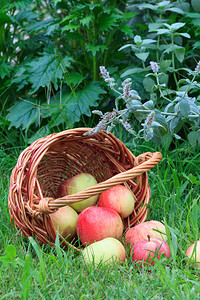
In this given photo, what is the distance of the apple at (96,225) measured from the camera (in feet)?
4.16

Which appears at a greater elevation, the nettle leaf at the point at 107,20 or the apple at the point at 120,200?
the nettle leaf at the point at 107,20

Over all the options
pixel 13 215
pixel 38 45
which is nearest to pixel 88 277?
pixel 13 215

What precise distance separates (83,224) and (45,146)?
0.29 metres

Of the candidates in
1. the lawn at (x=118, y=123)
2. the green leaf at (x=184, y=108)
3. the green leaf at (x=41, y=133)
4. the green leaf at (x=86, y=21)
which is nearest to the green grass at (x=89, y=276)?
the lawn at (x=118, y=123)

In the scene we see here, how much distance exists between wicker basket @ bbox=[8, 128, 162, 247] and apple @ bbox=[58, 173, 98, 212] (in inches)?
2.2

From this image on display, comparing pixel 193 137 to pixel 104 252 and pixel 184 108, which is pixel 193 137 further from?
pixel 104 252

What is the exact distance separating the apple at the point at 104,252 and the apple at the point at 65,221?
0.16 meters

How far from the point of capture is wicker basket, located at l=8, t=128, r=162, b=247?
46.9 inches

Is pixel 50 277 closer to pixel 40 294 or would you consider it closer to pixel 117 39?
pixel 40 294

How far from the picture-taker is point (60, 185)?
4.94 feet

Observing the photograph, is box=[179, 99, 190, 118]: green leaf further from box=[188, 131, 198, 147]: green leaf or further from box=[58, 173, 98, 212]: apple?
box=[58, 173, 98, 212]: apple

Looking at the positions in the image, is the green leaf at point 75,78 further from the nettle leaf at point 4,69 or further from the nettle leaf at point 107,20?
the nettle leaf at point 4,69

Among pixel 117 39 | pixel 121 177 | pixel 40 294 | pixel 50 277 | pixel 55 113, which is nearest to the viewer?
pixel 40 294

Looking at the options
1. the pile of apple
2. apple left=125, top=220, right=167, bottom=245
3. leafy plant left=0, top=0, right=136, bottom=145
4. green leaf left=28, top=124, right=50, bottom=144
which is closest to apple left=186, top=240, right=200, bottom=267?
the pile of apple
